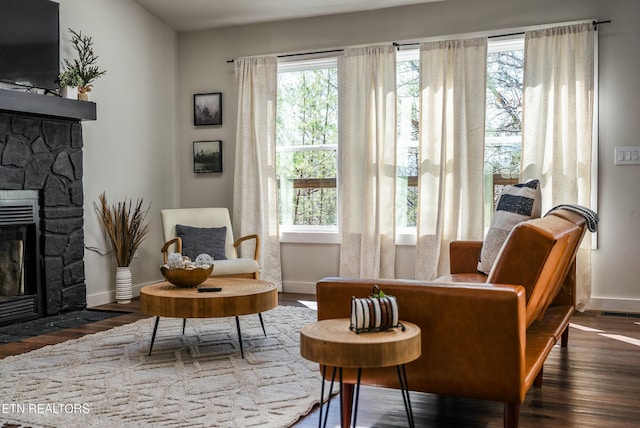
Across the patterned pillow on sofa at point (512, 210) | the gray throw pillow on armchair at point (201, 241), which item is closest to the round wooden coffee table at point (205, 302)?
the patterned pillow on sofa at point (512, 210)

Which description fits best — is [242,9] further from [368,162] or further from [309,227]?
[309,227]

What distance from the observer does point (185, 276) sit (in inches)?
142

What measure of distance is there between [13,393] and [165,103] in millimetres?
3942

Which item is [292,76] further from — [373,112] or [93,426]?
[93,426]

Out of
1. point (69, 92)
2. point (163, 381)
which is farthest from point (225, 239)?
point (163, 381)

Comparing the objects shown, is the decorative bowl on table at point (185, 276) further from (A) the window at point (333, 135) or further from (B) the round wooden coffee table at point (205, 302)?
(A) the window at point (333, 135)

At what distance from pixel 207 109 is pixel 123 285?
1.97 metres

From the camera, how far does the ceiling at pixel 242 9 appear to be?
5504 mm

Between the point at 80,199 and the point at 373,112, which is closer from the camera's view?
the point at 80,199

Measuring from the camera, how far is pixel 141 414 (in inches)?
99.7

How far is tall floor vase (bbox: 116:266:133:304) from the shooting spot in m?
5.40

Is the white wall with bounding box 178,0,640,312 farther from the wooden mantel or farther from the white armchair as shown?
the wooden mantel

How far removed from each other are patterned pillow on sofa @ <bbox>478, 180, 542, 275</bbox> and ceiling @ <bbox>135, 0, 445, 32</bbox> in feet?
8.82

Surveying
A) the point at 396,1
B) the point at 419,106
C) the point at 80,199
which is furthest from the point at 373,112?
the point at 80,199
